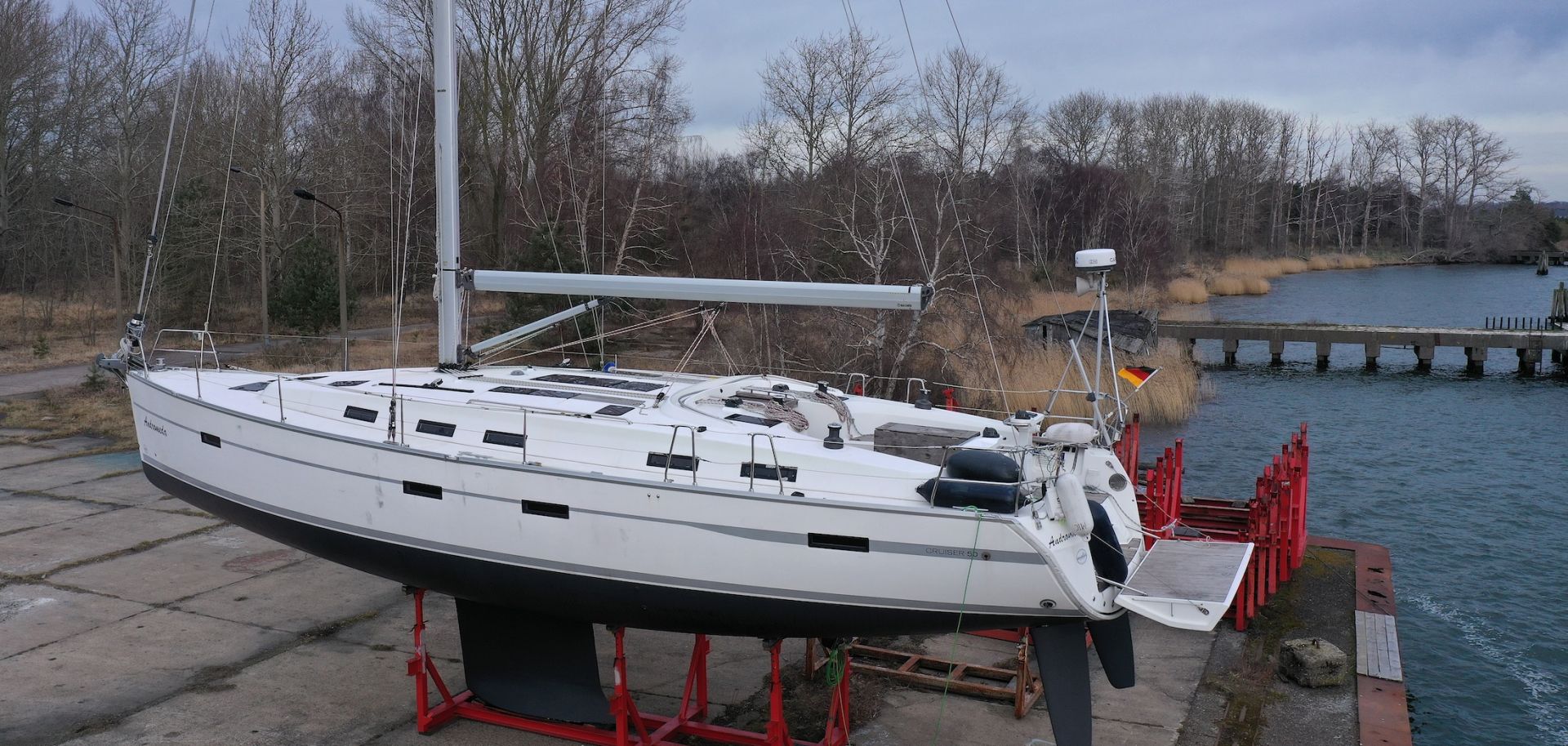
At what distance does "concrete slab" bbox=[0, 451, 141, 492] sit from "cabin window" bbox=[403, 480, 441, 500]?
9.34 metres

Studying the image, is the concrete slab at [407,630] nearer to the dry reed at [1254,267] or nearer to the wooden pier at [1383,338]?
the wooden pier at [1383,338]

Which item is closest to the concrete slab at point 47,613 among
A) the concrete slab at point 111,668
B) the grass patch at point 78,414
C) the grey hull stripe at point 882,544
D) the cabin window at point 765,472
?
the concrete slab at point 111,668

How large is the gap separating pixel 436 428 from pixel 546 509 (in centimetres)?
136

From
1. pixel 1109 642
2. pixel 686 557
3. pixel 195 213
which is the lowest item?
pixel 1109 642

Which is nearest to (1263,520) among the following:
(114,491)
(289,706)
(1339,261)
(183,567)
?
(289,706)

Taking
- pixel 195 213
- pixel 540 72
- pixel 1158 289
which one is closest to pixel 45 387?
pixel 195 213

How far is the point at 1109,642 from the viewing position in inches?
251

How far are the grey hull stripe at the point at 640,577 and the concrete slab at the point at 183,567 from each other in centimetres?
319

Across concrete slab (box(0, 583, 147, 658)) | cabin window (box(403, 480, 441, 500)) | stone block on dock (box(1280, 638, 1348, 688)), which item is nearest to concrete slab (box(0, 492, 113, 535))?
concrete slab (box(0, 583, 147, 658))

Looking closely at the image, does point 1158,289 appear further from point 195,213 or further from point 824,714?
point 824,714

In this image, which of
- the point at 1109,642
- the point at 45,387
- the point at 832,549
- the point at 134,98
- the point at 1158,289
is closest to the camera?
the point at 832,549

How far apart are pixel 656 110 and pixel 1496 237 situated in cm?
7394

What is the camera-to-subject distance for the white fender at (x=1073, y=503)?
19.6 feet

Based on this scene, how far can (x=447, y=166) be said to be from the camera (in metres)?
8.77
